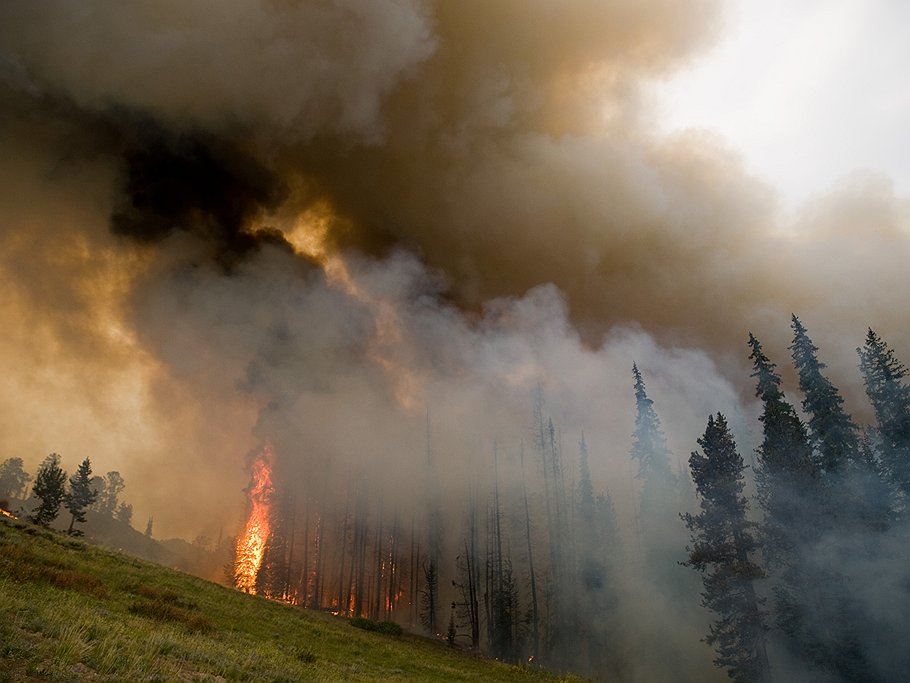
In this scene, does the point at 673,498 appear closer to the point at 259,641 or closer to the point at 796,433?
the point at 796,433

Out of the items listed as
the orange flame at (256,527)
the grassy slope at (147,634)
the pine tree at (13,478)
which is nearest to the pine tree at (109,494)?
the pine tree at (13,478)

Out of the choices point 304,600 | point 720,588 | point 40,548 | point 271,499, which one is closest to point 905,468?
point 720,588

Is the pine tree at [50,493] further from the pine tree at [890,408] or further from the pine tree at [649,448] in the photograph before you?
the pine tree at [890,408]

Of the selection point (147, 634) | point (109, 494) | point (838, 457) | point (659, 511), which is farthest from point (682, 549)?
point (109, 494)

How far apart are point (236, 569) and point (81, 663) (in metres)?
104

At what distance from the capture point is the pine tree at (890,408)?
117ft

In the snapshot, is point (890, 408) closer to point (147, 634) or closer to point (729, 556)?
point (729, 556)

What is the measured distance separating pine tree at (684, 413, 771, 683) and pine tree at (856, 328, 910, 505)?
12286 millimetres

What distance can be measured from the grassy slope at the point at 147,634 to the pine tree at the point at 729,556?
43.6 feet

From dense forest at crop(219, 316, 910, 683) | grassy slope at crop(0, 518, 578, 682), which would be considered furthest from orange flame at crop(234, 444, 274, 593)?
grassy slope at crop(0, 518, 578, 682)

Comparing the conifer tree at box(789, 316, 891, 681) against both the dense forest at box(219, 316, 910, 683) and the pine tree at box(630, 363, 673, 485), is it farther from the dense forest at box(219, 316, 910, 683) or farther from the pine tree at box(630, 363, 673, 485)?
the pine tree at box(630, 363, 673, 485)

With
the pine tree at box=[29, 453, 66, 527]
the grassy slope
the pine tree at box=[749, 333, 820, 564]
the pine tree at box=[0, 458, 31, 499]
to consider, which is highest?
the pine tree at box=[0, 458, 31, 499]

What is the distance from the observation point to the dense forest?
104 ft

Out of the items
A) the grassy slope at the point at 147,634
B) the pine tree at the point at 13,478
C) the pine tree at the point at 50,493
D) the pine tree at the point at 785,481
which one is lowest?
the grassy slope at the point at 147,634
